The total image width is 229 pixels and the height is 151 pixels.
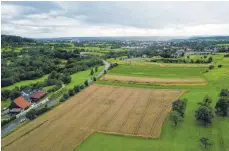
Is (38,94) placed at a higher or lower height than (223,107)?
lower

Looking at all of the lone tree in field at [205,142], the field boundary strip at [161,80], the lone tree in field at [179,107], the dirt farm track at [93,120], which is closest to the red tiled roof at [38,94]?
the dirt farm track at [93,120]

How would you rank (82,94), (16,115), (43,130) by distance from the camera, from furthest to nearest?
1. (82,94)
2. (16,115)
3. (43,130)

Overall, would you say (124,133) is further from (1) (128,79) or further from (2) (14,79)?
(2) (14,79)

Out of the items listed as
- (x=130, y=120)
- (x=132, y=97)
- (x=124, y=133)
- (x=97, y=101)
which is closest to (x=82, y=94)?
(x=97, y=101)

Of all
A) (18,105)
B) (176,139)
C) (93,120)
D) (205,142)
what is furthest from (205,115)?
(18,105)

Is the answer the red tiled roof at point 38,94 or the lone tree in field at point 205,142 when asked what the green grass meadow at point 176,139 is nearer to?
the lone tree in field at point 205,142

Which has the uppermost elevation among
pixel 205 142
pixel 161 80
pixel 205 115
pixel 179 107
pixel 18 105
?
pixel 179 107

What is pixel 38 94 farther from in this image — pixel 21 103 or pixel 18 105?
pixel 18 105

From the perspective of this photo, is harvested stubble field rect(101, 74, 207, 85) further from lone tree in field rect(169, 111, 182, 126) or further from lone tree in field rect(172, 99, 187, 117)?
lone tree in field rect(169, 111, 182, 126)
